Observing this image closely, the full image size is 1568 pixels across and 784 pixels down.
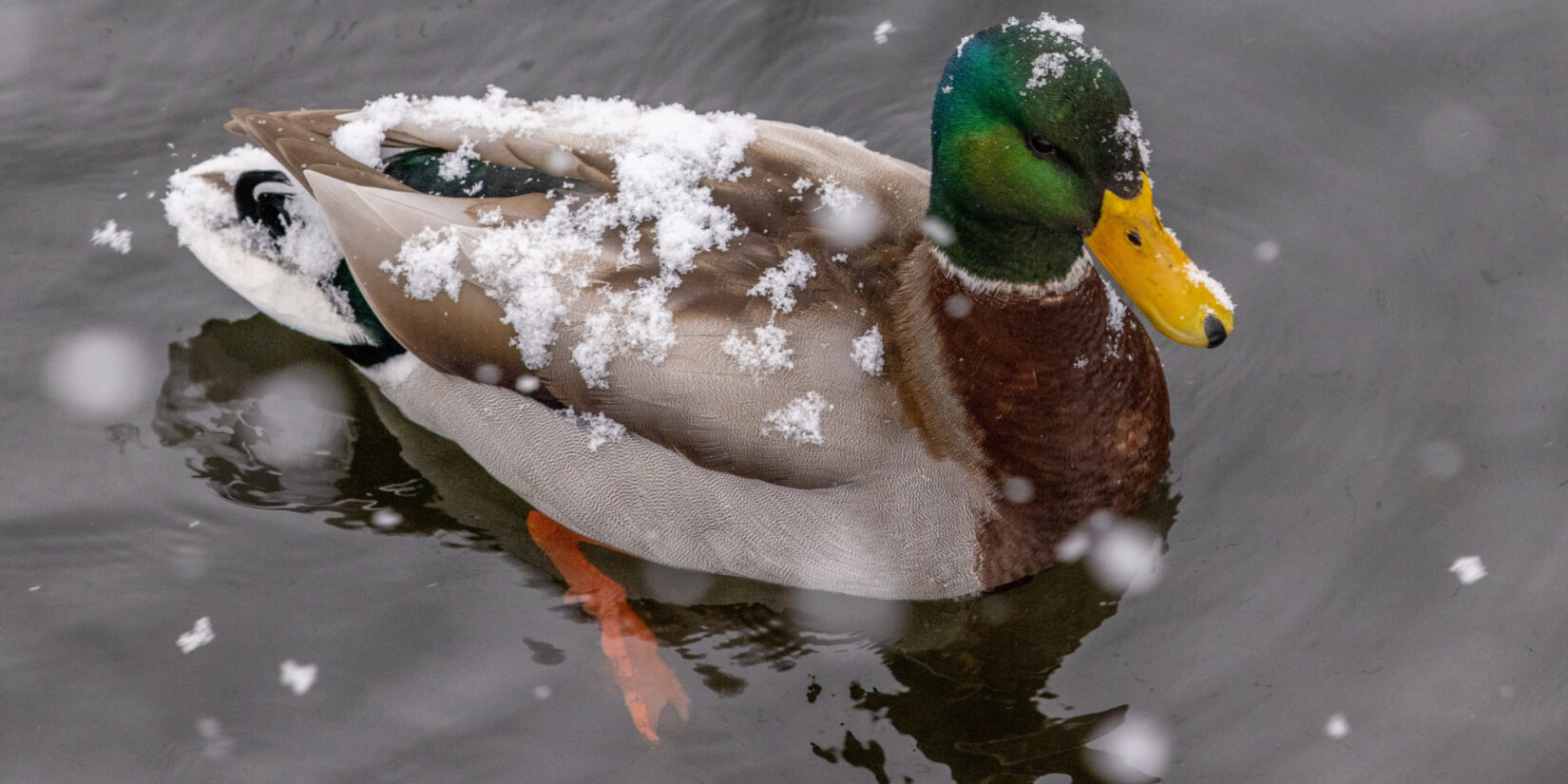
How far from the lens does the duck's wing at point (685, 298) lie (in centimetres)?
329

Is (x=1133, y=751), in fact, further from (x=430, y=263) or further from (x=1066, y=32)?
(x=430, y=263)

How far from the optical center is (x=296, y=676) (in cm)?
385

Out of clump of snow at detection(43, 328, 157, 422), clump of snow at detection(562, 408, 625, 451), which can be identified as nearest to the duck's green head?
clump of snow at detection(562, 408, 625, 451)

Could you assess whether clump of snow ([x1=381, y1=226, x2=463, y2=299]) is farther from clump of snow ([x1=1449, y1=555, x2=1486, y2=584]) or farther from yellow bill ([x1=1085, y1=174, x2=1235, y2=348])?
clump of snow ([x1=1449, y1=555, x2=1486, y2=584])

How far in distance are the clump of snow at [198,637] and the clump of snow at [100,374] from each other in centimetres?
85

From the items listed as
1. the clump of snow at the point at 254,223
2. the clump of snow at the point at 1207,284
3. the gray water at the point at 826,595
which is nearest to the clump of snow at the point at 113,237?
the gray water at the point at 826,595

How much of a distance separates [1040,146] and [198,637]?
2.64 m

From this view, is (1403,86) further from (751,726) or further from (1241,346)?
(751,726)

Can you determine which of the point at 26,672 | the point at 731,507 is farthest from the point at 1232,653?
the point at 26,672

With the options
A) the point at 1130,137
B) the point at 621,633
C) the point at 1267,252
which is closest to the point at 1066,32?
the point at 1130,137

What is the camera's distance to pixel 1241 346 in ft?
14.2

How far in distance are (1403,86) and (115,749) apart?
14.8 ft

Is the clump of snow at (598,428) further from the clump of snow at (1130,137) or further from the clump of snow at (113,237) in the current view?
the clump of snow at (113,237)

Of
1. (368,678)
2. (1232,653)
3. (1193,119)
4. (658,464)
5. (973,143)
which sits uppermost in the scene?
(1193,119)
